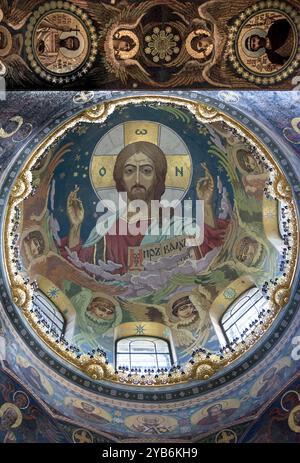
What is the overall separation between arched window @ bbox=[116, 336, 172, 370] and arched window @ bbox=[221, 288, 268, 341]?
128cm

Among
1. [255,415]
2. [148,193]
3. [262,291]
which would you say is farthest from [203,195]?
[255,415]

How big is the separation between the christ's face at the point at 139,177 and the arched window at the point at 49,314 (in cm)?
291

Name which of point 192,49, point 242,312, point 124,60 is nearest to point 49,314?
point 242,312

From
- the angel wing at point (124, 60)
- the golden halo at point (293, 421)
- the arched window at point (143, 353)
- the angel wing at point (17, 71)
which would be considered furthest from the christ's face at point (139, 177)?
the golden halo at point (293, 421)

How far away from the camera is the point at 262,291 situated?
17.2m

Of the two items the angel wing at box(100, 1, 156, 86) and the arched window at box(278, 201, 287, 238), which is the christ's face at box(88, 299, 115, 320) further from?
the angel wing at box(100, 1, 156, 86)

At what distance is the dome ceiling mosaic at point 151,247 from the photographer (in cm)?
1661

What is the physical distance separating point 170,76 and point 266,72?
1.53m

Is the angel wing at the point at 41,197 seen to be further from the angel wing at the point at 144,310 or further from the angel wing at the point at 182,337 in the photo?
the angel wing at the point at 182,337

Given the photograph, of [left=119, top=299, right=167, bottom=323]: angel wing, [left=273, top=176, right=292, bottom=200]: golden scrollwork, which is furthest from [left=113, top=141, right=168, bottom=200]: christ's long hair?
[left=273, top=176, right=292, bottom=200]: golden scrollwork

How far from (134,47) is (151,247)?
230 inches

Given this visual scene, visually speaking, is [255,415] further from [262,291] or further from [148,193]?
[148,193]

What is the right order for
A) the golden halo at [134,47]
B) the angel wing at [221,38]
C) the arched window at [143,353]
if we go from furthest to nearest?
1. the arched window at [143,353]
2. the golden halo at [134,47]
3. the angel wing at [221,38]
